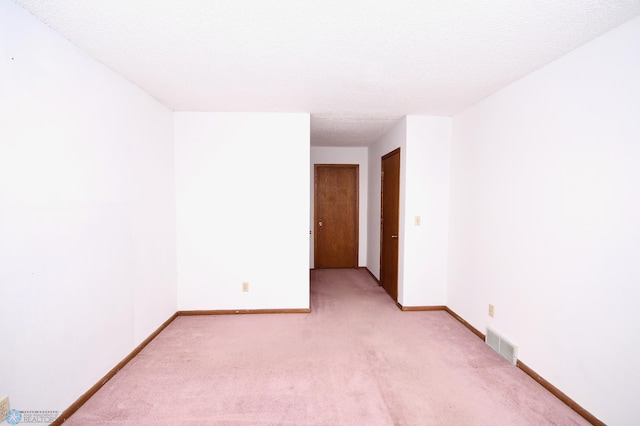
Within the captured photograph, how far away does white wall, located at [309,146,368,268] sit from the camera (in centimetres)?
564

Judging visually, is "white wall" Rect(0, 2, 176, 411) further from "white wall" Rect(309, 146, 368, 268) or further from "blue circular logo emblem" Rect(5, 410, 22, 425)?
"white wall" Rect(309, 146, 368, 268)

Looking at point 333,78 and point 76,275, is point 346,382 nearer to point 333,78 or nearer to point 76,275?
point 76,275

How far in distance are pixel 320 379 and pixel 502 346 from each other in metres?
1.61

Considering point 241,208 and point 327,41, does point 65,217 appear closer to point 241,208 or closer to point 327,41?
point 241,208

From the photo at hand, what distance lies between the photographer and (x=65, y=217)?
70.8 inches

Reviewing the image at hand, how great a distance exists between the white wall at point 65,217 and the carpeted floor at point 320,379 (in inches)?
14.1

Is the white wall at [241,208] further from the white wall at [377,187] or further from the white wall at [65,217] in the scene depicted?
the white wall at [377,187]

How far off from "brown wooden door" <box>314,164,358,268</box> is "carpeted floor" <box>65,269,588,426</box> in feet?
8.31

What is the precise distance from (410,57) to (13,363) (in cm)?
288

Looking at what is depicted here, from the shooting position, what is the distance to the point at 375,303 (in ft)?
12.6

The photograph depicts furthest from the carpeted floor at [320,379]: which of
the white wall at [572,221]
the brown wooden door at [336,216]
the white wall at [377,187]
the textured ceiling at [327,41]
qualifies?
the brown wooden door at [336,216]

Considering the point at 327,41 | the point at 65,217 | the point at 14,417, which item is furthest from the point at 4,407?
the point at 327,41

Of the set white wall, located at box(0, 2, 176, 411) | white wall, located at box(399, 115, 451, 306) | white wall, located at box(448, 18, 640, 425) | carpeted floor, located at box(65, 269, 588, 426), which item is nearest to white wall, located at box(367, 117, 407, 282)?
white wall, located at box(399, 115, 451, 306)

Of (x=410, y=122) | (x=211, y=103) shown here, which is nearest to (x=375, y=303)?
(x=410, y=122)
